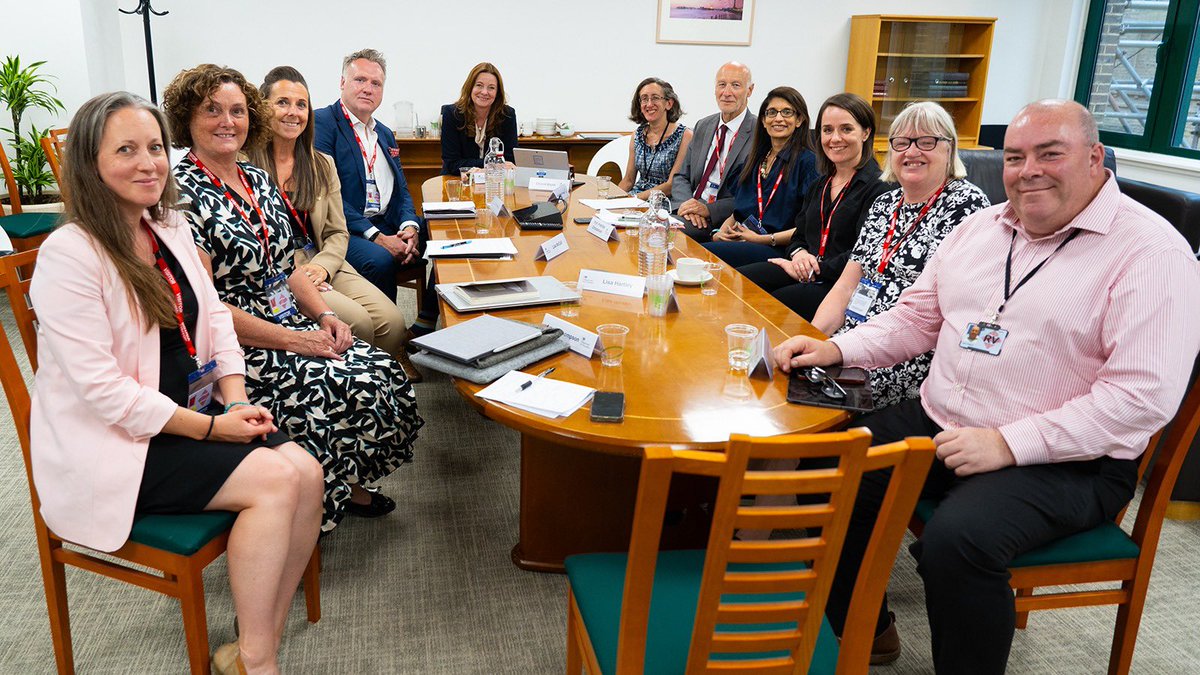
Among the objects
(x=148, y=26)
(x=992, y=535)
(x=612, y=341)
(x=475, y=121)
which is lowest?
(x=992, y=535)

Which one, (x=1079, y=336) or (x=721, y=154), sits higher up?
(x=721, y=154)

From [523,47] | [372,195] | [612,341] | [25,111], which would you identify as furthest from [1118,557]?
[25,111]

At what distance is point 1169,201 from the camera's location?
3.00 m

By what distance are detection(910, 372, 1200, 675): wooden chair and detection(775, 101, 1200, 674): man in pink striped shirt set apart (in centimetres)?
3

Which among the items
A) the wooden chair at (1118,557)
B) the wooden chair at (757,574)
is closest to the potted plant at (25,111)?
the wooden chair at (757,574)

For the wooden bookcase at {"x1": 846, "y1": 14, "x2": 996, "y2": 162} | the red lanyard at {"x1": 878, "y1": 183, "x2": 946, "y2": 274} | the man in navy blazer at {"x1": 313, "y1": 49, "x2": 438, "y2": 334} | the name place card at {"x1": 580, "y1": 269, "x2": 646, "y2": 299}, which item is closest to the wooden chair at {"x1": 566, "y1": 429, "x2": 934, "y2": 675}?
the name place card at {"x1": 580, "y1": 269, "x2": 646, "y2": 299}

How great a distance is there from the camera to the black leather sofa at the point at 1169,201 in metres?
2.63

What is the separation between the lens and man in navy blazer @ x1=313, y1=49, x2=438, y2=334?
3.65m

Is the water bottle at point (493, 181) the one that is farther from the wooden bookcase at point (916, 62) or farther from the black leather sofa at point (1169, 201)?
the wooden bookcase at point (916, 62)

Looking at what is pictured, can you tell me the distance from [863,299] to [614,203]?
171 centimetres

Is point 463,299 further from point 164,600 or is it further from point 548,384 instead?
point 164,600

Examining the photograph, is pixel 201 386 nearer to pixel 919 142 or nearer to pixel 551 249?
pixel 551 249

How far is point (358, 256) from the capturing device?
11.8 ft

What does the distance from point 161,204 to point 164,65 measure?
4.77 m
